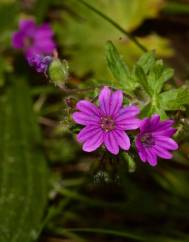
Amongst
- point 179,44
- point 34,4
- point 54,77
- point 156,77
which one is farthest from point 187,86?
point 34,4

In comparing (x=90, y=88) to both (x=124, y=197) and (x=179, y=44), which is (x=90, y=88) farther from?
(x=179, y=44)

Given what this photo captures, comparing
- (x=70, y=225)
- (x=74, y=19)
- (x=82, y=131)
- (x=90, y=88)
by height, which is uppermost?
(x=74, y=19)

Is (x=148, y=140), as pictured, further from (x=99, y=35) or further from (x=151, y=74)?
(x=99, y=35)

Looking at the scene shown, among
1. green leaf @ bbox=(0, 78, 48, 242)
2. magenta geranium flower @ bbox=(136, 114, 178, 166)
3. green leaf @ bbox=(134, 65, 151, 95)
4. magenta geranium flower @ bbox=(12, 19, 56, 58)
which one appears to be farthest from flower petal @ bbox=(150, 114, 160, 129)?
magenta geranium flower @ bbox=(12, 19, 56, 58)

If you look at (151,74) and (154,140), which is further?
(151,74)

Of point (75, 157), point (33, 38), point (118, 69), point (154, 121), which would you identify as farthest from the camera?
point (33, 38)

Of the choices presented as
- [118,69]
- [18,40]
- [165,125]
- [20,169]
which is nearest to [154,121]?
[165,125]

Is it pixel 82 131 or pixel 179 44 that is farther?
pixel 179 44
